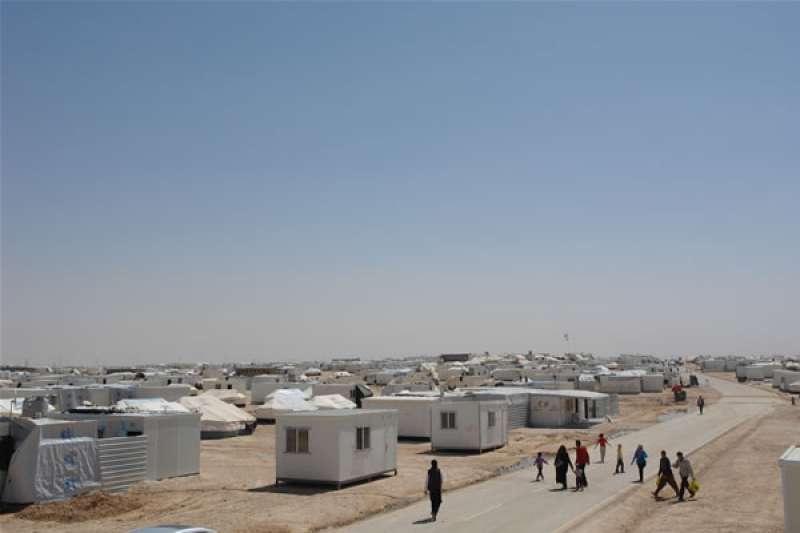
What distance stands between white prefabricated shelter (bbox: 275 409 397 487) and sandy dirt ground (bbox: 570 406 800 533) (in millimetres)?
9166

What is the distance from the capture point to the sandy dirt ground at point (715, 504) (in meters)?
20.3

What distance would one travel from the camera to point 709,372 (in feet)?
528

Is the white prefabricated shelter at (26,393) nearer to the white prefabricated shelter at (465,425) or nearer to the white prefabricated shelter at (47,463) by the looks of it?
the white prefabricated shelter at (465,425)

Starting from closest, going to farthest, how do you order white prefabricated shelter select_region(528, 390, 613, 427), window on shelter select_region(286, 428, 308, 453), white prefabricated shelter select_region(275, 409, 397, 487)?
white prefabricated shelter select_region(275, 409, 397, 487), window on shelter select_region(286, 428, 308, 453), white prefabricated shelter select_region(528, 390, 613, 427)

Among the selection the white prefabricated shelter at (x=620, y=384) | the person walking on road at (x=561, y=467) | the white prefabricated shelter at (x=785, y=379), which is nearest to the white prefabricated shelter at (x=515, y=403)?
the person walking on road at (x=561, y=467)

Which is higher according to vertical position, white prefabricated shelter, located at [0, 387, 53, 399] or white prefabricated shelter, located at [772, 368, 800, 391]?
white prefabricated shelter, located at [0, 387, 53, 399]

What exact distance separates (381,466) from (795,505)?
58.7 feet

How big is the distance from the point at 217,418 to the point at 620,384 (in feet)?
194

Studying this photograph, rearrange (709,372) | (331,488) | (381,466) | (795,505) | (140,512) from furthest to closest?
(709,372)
(381,466)
(331,488)
(140,512)
(795,505)

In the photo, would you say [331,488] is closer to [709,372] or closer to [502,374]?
[502,374]

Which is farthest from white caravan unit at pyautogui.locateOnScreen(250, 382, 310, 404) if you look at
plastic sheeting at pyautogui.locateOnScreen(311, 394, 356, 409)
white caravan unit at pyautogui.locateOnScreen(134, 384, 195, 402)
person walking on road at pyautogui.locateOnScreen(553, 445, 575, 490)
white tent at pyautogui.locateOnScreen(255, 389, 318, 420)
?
person walking on road at pyautogui.locateOnScreen(553, 445, 575, 490)

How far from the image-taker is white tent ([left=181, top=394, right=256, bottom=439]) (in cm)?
4672

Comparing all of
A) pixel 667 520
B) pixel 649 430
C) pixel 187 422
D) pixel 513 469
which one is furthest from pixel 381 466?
pixel 649 430

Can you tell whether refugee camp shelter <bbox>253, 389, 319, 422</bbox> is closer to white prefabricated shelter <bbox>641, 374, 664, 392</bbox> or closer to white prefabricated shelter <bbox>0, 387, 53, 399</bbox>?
white prefabricated shelter <bbox>0, 387, 53, 399</bbox>
